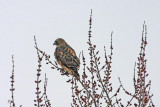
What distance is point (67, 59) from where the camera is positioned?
822 cm

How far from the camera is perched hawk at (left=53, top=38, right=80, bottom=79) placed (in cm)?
766

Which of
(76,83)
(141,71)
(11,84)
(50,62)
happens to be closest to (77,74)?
(76,83)

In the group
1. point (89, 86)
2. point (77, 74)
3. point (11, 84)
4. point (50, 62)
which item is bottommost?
point (11, 84)

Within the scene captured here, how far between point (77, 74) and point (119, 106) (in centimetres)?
204

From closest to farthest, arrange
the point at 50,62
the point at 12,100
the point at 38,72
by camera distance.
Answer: the point at 12,100 < the point at 38,72 < the point at 50,62

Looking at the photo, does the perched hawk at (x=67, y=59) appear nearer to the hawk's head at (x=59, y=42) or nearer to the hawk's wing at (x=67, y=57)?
the hawk's wing at (x=67, y=57)

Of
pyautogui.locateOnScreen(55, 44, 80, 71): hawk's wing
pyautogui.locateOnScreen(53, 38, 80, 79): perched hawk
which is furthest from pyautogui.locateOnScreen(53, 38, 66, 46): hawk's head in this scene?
pyautogui.locateOnScreen(55, 44, 80, 71): hawk's wing

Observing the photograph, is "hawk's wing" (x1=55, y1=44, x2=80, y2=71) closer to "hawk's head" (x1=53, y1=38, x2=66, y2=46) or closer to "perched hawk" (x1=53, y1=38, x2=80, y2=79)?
"perched hawk" (x1=53, y1=38, x2=80, y2=79)

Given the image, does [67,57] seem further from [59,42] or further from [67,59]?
[59,42]

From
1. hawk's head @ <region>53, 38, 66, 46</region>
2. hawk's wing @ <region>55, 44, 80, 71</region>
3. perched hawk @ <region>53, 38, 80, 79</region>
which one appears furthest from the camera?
hawk's head @ <region>53, 38, 66, 46</region>

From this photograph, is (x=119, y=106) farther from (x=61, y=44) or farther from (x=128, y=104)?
(x=61, y=44)

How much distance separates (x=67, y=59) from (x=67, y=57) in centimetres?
12

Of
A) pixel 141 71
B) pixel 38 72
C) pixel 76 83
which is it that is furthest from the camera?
pixel 76 83

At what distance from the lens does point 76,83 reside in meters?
6.23
